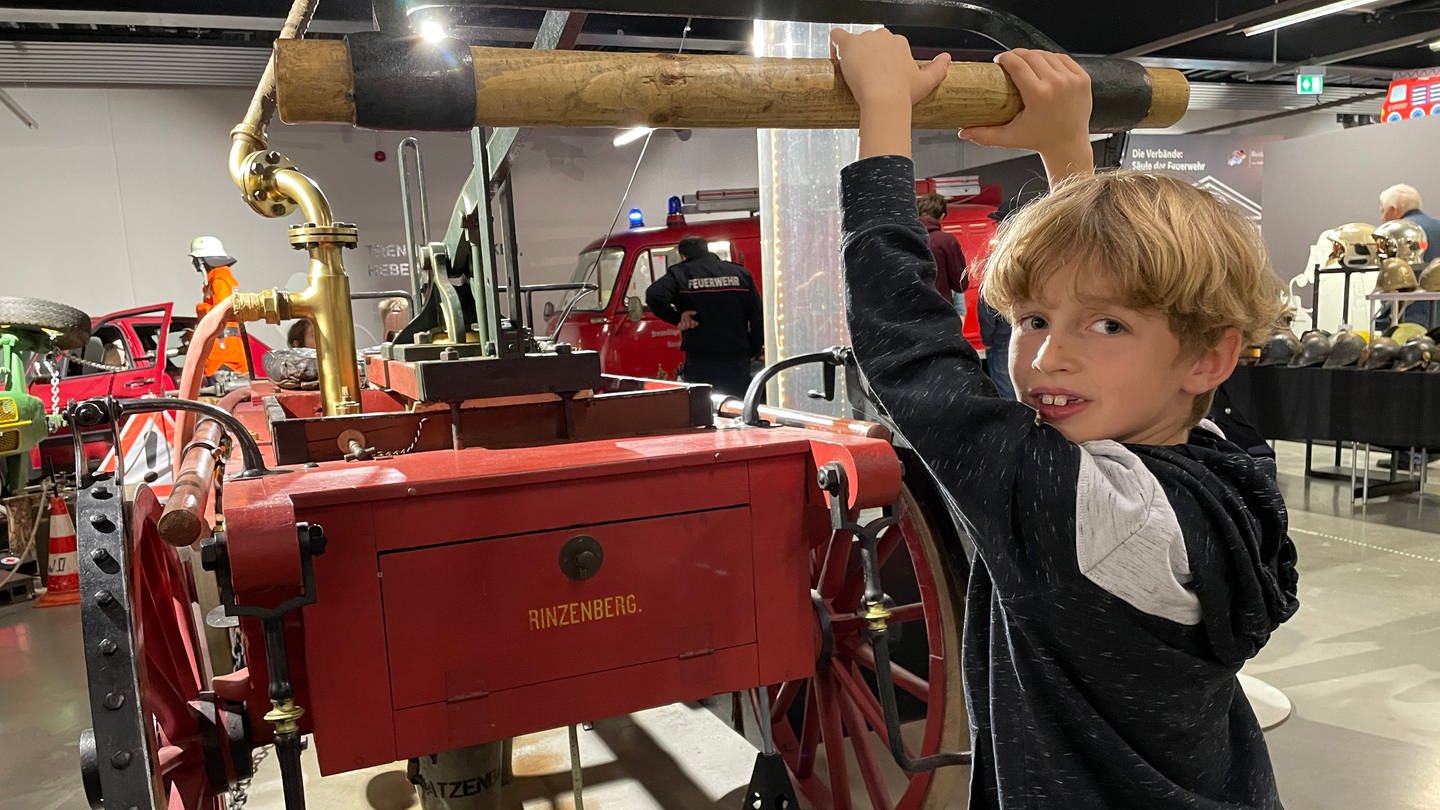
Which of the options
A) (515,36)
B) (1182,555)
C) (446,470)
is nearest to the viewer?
(1182,555)

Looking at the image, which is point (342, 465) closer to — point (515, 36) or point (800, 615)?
point (800, 615)

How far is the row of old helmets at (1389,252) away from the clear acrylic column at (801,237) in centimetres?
447

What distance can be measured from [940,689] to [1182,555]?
1216 mm

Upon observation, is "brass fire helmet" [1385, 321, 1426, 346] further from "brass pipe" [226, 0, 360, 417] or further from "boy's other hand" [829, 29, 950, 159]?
"boy's other hand" [829, 29, 950, 159]

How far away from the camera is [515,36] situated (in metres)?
7.28

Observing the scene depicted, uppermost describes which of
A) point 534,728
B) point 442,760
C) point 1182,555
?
point 1182,555

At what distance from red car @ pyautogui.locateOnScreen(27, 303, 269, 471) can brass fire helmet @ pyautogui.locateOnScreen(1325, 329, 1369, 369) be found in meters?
5.98

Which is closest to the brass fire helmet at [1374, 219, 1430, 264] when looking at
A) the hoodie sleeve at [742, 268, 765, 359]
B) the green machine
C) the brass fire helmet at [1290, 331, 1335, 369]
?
the brass fire helmet at [1290, 331, 1335, 369]

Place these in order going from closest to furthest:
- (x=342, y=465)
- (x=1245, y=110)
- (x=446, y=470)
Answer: (x=446, y=470)
(x=342, y=465)
(x=1245, y=110)

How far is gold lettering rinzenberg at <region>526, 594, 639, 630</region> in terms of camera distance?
1.46m

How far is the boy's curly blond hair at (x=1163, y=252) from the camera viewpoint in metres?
0.78

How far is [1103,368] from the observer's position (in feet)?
2.64

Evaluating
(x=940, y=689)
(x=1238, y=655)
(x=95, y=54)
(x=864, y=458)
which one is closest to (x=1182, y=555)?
(x=1238, y=655)

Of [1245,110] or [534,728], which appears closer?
[534,728]
